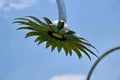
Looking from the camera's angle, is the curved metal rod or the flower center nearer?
the curved metal rod

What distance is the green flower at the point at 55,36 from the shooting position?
13.0m

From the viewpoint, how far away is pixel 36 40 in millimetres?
13875

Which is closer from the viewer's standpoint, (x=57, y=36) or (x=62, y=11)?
(x=62, y=11)

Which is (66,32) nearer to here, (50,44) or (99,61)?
(50,44)

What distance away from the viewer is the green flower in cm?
1302

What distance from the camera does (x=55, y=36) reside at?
13.8 meters

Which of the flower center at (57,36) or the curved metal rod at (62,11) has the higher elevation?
the curved metal rod at (62,11)

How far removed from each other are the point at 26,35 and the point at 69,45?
192 cm

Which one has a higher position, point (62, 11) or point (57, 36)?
point (62, 11)

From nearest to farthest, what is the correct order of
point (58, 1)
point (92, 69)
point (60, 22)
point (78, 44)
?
point (60, 22)
point (58, 1)
point (78, 44)
point (92, 69)

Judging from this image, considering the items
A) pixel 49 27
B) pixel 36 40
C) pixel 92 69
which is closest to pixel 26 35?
pixel 36 40

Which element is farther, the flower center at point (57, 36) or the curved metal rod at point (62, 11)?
the flower center at point (57, 36)

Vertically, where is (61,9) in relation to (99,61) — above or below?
below

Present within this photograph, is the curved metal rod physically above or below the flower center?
above
